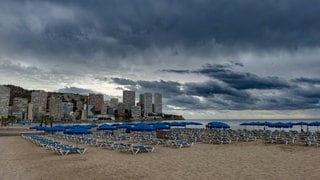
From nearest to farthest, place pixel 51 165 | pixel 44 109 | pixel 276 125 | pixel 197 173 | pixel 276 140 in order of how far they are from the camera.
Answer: pixel 197 173 → pixel 51 165 → pixel 276 140 → pixel 276 125 → pixel 44 109

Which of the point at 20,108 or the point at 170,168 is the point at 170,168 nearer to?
the point at 170,168

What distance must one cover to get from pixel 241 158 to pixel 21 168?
997 centimetres

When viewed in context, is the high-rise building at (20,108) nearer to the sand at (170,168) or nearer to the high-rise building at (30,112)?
the high-rise building at (30,112)

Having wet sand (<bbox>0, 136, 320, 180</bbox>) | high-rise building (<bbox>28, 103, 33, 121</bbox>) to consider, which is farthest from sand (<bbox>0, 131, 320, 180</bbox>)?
high-rise building (<bbox>28, 103, 33, 121</bbox>)

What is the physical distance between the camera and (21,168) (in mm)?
12047

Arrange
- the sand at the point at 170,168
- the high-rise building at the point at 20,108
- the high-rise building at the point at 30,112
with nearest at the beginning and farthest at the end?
the sand at the point at 170,168
the high-rise building at the point at 30,112
the high-rise building at the point at 20,108

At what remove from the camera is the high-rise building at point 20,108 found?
166500 mm

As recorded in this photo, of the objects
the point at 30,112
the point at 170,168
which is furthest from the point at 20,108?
the point at 170,168

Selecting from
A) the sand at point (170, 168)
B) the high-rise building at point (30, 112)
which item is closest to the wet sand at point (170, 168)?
the sand at point (170, 168)

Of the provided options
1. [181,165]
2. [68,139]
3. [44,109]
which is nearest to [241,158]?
[181,165]

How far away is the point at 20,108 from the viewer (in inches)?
6663

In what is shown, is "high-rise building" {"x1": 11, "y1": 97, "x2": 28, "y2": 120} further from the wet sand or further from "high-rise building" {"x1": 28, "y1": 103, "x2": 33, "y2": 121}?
the wet sand

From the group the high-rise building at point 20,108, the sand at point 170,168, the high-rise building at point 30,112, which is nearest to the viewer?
the sand at point 170,168

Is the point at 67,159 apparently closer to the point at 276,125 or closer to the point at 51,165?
the point at 51,165
